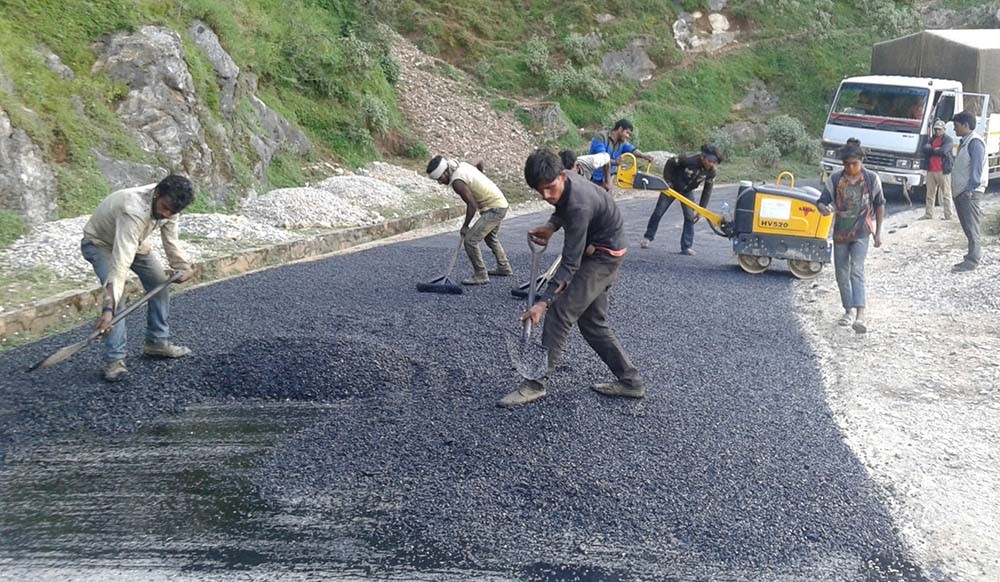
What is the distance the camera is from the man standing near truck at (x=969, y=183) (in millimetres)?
8828

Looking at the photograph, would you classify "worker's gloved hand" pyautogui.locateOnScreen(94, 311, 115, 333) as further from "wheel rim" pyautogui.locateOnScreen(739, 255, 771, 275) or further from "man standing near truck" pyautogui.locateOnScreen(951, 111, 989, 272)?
"man standing near truck" pyautogui.locateOnScreen(951, 111, 989, 272)

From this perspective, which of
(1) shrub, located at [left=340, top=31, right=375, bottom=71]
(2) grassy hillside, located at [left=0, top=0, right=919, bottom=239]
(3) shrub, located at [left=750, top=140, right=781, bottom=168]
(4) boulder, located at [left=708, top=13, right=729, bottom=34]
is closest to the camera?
(2) grassy hillside, located at [left=0, top=0, right=919, bottom=239]

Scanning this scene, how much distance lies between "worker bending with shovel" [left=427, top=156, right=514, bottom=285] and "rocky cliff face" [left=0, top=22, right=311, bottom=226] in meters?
4.11

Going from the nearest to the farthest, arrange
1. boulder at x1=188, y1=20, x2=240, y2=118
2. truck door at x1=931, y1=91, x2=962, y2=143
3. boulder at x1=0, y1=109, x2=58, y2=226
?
boulder at x1=0, y1=109, x2=58, y2=226 < boulder at x1=188, y1=20, x2=240, y2=118 < truck door at x1=931, y1=91, x2=962, y2=143

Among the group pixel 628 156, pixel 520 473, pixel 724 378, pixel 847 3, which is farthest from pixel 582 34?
pixel 520 473

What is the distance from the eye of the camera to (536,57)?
2194cm

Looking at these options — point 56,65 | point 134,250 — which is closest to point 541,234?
point 134,250

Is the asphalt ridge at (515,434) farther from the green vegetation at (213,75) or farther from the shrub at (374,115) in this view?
the shrub at (374,115)

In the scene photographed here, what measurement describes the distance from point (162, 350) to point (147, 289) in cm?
42

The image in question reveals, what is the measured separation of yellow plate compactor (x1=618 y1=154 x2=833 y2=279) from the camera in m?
9.06

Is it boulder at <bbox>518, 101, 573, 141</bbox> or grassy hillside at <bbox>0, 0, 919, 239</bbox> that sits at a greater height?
grassy hillside at <bbox>0, 0, 919, 239</bbox>

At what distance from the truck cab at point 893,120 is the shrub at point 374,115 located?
7830mm

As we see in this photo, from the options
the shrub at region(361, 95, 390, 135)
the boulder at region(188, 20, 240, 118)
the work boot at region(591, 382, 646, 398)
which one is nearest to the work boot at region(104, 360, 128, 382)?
the work boot at region(591, 382, 646, 398)

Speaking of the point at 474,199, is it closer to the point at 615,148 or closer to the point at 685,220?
the point at 615,148
